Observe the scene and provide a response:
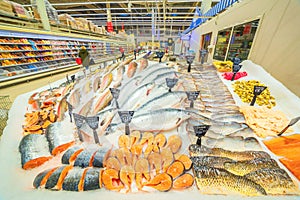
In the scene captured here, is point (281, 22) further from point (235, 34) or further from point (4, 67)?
point (4, 67)

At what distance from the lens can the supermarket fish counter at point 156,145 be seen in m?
0.81

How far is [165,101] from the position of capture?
1367 millimetres

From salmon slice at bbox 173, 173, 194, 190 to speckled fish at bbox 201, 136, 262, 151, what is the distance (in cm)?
35

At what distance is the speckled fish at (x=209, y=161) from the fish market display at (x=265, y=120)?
0.53 m

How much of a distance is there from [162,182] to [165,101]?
758 mm

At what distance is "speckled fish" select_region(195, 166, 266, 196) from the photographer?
79 cm

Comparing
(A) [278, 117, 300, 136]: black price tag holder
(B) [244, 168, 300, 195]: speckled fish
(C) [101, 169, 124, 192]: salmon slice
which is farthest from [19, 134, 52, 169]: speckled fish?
(A) [278, 117, 300, 136]: black price tag holder

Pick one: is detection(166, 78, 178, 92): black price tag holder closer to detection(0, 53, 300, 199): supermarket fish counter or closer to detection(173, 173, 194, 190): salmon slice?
detection(0, 53, 300, 199): supermarket fish counter

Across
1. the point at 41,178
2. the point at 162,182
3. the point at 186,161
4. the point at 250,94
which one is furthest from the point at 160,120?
the point at 250,94

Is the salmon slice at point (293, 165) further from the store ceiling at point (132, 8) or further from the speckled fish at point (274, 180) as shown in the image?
the store ceiling at point (132, 8)

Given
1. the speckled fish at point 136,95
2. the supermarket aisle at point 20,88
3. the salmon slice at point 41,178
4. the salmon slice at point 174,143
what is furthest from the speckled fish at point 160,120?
the supermarket aisle at point 20,88

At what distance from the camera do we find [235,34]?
10.1 feet

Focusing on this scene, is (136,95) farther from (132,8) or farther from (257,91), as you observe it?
(132,8)

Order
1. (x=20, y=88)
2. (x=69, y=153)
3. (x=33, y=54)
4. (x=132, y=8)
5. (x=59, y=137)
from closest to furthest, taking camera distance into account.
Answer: (x=69, y=153) < (x=59, y=137) < (x=20, y=88) < (x=33, y=54) < (x=132, y=8)
